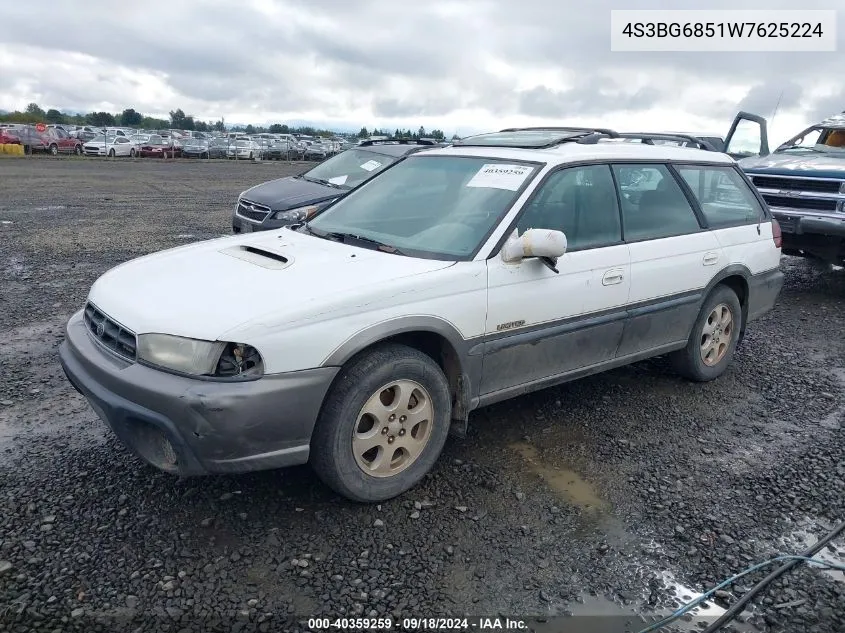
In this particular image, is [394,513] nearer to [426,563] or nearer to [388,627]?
[426,563]

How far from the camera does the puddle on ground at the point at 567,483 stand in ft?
11.7

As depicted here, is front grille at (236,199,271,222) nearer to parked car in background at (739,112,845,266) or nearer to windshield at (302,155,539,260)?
windshield at (302,155,539,260)

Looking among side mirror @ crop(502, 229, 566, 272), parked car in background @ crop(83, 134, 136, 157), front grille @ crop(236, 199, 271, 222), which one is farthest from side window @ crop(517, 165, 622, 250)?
parked car in background @ crop(83, 134, 136, 157)

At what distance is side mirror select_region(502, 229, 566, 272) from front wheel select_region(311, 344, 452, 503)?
2.33 feet

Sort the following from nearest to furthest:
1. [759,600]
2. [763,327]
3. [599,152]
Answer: [759,600] → [599,152] → [763,327]

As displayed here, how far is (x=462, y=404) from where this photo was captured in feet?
12.0

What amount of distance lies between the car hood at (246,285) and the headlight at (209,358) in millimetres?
41

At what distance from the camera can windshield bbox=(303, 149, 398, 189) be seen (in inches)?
374

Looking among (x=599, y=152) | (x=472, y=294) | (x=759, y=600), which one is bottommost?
(x=759, y=600)

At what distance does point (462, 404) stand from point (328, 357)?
2.91 ft

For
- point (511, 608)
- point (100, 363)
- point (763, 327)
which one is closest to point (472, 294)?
point (511, 608)

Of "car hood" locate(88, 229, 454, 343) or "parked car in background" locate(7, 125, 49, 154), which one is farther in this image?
"parked car in background" locate(7, 125, 49, 154)

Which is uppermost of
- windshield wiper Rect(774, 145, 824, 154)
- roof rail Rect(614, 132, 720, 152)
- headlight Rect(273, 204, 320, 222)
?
windshield wiper Rect(774, 145, 824, 154)

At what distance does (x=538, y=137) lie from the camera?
4648mm
